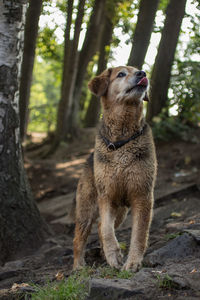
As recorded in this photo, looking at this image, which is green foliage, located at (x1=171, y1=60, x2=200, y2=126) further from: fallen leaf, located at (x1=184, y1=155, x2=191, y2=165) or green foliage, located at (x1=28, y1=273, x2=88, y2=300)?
green foliage, located at (x1=28, y1=273, x2=88, y2=300)

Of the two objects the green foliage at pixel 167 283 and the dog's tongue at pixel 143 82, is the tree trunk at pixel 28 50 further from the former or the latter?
the green foliage at pixel 167 283

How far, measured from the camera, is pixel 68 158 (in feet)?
55.5

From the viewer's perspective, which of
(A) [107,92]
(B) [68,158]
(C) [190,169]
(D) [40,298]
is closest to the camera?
(D) [40,298]

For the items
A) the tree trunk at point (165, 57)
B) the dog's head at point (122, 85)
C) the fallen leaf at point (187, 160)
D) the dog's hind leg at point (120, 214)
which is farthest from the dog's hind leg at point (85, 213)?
the tree trunk at point (165, 57)

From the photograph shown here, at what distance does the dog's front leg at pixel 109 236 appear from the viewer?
536 centimetres

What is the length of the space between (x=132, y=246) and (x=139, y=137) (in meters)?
1.35

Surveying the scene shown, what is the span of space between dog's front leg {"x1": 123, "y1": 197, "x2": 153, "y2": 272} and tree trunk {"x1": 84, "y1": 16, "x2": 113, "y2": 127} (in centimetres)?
1465

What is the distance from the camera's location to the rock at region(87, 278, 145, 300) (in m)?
3.82

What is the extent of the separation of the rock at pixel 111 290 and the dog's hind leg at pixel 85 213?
232 cm

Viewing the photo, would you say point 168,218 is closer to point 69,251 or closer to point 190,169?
point 69,251

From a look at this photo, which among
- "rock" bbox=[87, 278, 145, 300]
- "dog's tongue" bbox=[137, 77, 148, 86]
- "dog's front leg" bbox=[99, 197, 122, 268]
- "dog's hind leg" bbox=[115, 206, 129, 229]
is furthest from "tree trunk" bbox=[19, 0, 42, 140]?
"rock" bbox=[87, 278, 145, 300]

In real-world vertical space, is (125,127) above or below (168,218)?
above

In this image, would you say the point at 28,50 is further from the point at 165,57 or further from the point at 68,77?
the point at 68,77

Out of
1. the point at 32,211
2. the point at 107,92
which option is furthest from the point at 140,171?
the point at 32,211
